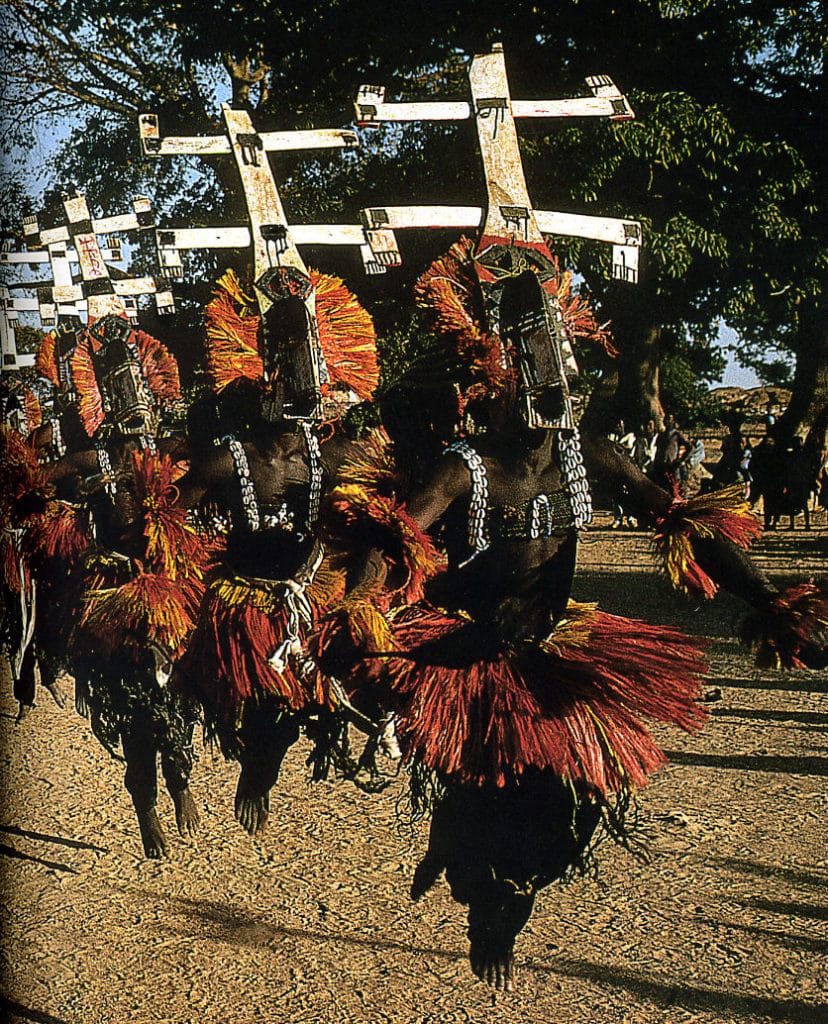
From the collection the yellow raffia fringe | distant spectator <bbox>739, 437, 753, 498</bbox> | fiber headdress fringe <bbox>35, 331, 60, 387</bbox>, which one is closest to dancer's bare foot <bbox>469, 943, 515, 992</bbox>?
the yellow raffia fringe

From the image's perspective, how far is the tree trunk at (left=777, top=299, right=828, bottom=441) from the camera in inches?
128

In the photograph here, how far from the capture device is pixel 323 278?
3232mm

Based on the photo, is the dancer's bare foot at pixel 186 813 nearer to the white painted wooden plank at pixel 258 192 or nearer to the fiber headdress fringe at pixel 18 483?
the fiber headdress fringe at pixel 18 483

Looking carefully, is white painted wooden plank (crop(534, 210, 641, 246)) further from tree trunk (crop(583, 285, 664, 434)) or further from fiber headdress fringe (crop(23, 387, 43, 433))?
fiber headdress fringe (crop(23, 387, 43, 433))

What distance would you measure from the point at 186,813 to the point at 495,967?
1.15 metres

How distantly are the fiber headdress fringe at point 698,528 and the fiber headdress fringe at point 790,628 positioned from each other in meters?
0.19

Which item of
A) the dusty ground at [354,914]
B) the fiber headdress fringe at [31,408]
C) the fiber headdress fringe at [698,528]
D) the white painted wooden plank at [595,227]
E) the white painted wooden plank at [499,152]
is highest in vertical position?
the white painted wooden plank at [499,152]

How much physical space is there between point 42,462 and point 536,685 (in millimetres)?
1855

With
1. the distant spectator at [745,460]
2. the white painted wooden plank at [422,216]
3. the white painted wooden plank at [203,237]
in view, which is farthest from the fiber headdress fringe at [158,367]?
the distant spectator at [745,460]

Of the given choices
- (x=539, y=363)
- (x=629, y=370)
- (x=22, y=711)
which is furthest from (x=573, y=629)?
(x=22, y=711)

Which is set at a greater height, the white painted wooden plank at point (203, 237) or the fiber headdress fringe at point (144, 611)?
the white painted wooden plank at point (203, 237)

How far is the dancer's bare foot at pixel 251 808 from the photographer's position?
3227 mm

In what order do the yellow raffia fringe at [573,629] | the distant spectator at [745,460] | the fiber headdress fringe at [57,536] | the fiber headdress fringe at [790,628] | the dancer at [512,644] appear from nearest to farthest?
the fiber headdress fringe at [790,628]
the dancer at [512,644]
the yellow raffia fringe at [573,629]
the fiber headdress fringe at [57,536]
the distant spectator at [745,460]

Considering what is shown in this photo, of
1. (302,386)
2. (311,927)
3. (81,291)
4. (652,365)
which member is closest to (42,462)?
(81,291)
